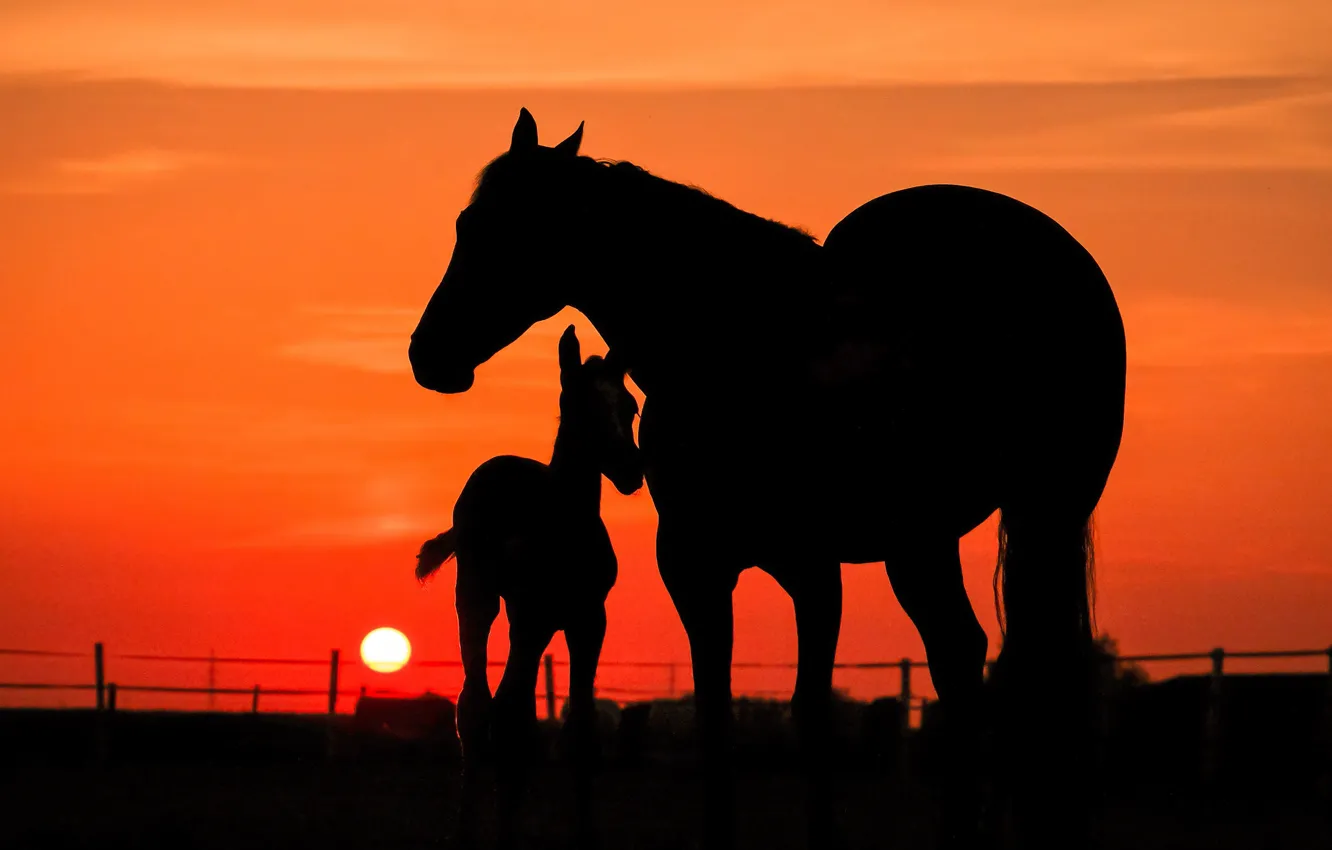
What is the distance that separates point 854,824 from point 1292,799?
5488 mm

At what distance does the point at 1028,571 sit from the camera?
23.6 feet

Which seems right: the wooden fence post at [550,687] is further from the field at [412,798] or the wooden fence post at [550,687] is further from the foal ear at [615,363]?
the foal ear at [615,363]

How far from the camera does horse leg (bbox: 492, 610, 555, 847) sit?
9.12m

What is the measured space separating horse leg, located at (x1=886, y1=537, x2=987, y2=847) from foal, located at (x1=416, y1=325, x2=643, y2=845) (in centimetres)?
196

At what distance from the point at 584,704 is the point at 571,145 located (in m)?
3.67

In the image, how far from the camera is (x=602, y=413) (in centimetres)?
921

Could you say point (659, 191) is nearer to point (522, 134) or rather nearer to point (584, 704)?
point (522, 134)

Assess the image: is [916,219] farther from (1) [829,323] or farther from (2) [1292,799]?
(2) [1292,799]

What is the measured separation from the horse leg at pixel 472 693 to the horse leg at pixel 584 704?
0.60 m

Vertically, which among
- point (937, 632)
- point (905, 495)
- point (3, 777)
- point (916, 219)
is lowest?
point (3, 777)

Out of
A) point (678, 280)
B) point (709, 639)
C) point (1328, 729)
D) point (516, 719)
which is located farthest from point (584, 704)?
point (1328, 729)

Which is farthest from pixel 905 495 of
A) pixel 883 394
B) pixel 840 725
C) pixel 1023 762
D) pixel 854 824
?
pixel 840 725

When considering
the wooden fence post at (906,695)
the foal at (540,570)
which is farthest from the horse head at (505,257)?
the wooden fence post at (906,695)

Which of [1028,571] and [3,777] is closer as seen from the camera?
[1028,571]
